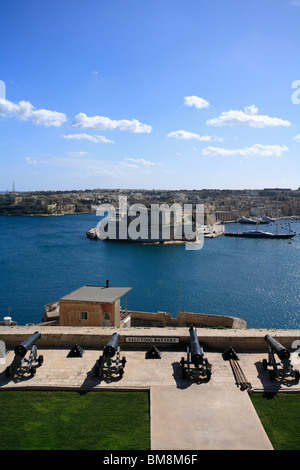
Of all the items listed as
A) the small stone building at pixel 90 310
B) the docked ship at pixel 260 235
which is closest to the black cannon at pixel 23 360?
the small stone building at pixel 90 310

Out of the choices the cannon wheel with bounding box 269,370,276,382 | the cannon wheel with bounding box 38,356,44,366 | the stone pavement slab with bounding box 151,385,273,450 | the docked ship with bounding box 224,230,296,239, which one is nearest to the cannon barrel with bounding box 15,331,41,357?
the cannon wheel with bounding box 38,356,44,366

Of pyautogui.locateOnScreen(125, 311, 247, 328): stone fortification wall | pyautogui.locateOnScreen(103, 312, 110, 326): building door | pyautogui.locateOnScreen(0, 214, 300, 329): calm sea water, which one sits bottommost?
pyautogui.locateOnScreen(0, 214, 300, 329): calm sea water

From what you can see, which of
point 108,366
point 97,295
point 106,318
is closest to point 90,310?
point 106,318

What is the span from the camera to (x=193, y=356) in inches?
217

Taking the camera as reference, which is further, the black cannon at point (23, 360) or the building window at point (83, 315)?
the building window at point (83, 315)

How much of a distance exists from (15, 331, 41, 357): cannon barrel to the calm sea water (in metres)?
12.2

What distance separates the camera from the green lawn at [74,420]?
414 centimetres

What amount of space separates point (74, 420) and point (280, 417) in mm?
2516

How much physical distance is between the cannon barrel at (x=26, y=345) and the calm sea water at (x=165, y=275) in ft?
40.1

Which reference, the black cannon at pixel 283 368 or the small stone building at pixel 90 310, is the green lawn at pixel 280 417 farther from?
the small stone building at pixel 90 310

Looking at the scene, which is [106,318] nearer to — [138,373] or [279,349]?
[138,373]

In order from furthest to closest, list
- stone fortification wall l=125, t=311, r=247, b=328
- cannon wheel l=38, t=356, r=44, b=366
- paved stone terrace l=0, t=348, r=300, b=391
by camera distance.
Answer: stone fortification wall l=125, t=311, r=247, b=328 < cannon wheel l=38, t=356, r=44, b=366 < paved stone terrace l=0, t=348, r=300, b=391

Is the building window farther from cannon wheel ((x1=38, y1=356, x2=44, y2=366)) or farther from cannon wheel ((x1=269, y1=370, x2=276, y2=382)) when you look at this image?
cannon wheel ((x1=269, y1=370, x2=276, y2=382))

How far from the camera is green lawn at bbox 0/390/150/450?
4.14 metres
